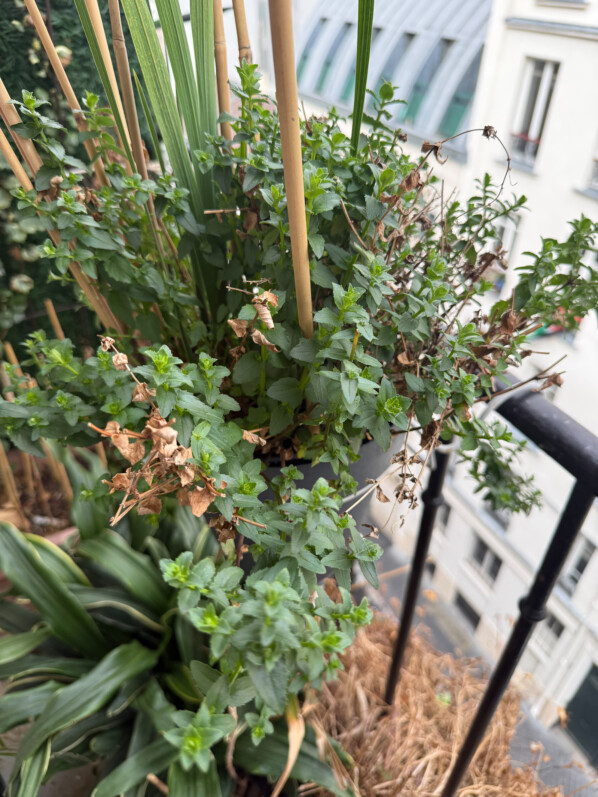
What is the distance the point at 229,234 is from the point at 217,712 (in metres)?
0.41

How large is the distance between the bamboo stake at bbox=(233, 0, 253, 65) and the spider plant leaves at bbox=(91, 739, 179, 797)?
0.75 metres

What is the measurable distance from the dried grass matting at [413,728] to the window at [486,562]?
2575mm

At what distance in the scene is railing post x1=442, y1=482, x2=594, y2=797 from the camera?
567 mm

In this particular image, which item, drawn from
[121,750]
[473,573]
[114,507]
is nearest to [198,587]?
[114,507]

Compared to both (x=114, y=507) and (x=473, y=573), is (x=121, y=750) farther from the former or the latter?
(x=473, y=573)

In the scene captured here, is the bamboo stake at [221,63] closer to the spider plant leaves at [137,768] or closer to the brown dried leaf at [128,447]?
the brown dried leaf at [128,447]

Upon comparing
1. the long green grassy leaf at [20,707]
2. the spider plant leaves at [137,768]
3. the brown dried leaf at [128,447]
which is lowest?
the long green grassy leaf at [20,707]

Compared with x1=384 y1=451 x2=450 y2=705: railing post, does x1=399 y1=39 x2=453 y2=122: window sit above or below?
above

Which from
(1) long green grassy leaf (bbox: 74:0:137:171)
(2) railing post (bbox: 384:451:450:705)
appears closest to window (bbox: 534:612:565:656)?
(2) railing post (bbox: 384:451:450:705)

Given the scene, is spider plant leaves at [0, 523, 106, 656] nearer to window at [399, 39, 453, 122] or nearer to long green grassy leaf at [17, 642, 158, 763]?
long green grassy leaf at [17, 642, 158, 763]

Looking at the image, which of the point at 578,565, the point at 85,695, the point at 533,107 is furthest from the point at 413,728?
the point at 578,565

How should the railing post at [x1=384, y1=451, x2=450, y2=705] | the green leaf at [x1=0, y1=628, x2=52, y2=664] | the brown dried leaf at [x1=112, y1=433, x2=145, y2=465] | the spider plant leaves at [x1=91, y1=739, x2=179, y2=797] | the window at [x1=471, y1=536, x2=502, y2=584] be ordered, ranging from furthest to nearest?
1. the window at [x1=471, y1=536, x2=502, y2=584]
2. the railing post at [x1=384, y1=451, x2=450, y2=705]
3. the green leaf at [x1=0, y1=628, x2=52, y2=664]
4. the spider plant leaves at [x1=91, y1=739, x2=179, y2=797]
5. the brown dried leaf at [x1=112, y1=433, x2=145, y2=465]

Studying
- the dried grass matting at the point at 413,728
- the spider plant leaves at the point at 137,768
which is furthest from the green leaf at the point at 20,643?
the dried grass matting at the point at 413,728

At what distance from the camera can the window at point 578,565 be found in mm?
2600
